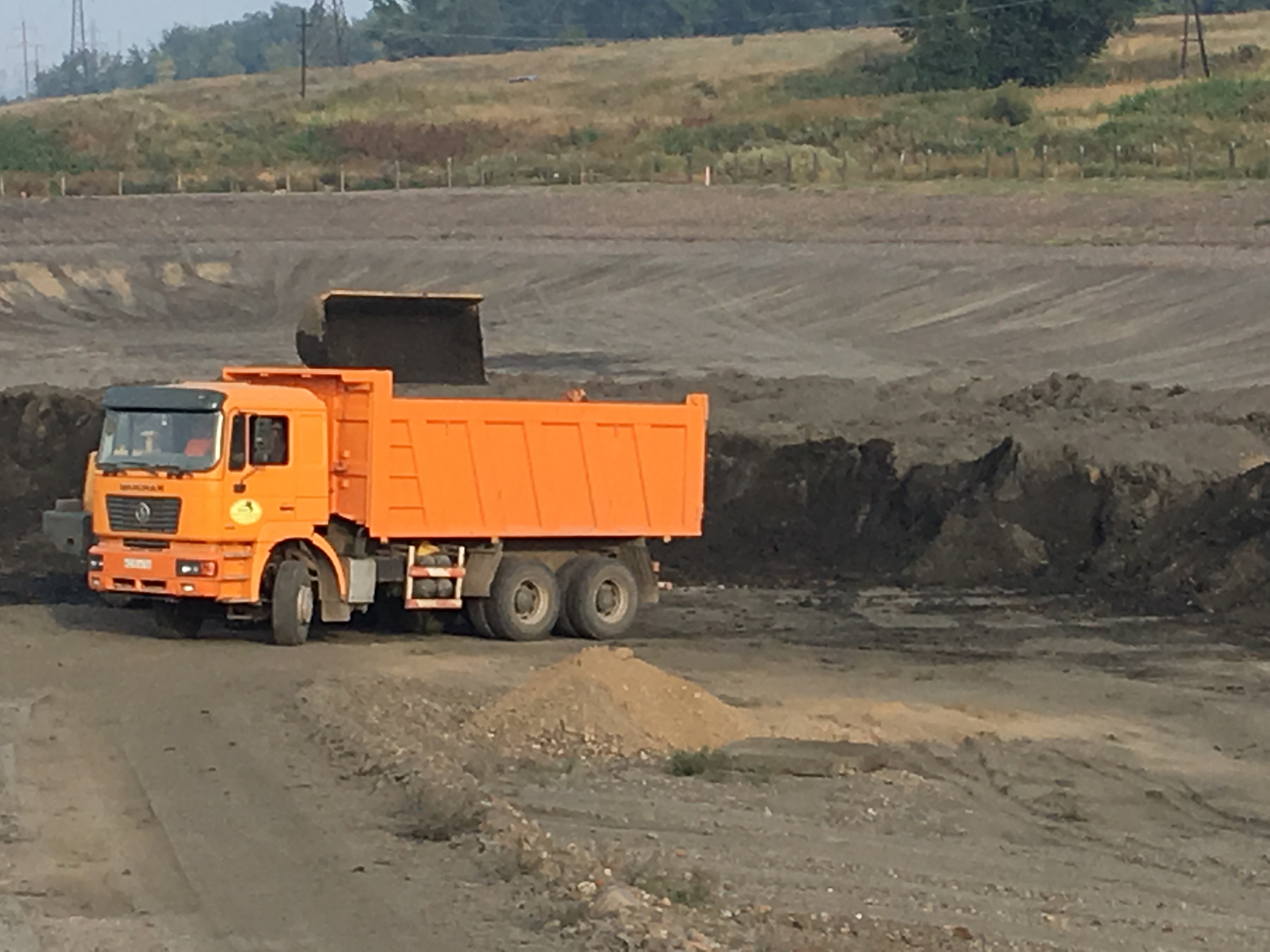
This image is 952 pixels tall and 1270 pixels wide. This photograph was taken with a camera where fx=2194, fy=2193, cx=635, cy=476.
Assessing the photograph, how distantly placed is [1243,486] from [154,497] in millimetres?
12777

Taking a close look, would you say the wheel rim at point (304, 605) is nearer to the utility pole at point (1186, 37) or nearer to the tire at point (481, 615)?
the tire at point (481, 615)

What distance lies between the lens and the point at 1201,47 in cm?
8588

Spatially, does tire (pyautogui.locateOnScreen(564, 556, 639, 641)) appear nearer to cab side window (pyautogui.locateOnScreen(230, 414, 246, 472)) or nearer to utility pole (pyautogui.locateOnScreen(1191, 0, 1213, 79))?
cab side window (pyautogui.locateOnScreen(230, 414, 246, 472))

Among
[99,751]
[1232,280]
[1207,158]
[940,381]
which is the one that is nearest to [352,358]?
[99,751]

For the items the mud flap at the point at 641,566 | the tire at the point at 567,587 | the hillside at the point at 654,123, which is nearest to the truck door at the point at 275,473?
the tire at the point at 567,587

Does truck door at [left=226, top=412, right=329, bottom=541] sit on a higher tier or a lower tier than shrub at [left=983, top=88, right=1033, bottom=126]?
lower

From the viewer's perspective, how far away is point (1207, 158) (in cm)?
5691

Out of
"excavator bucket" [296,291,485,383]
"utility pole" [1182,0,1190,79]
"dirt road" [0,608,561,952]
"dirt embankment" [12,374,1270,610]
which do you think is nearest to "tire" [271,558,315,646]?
"dirt road" [0,608,561,952]

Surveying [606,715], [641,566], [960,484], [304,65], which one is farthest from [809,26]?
[606,715]

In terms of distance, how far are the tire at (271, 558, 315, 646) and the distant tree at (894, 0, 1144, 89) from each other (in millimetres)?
74180

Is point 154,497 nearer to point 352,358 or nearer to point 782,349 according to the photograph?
point 352,358

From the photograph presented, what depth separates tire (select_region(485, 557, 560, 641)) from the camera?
20328 millimetres

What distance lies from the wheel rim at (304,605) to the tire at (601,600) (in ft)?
9.11

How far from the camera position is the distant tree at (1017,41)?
9012cm
